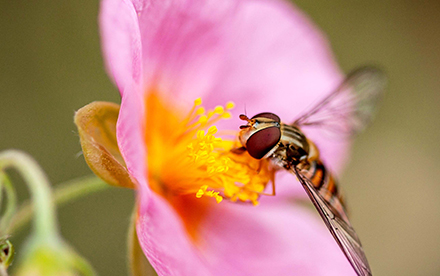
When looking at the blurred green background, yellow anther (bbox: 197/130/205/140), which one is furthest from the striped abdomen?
the blurred green background

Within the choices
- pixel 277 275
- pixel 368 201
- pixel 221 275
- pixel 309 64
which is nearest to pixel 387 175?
pixel 368 201

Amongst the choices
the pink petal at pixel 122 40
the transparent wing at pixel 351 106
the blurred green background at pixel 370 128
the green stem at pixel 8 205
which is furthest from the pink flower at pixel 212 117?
the blurred green background at pixel 370 128

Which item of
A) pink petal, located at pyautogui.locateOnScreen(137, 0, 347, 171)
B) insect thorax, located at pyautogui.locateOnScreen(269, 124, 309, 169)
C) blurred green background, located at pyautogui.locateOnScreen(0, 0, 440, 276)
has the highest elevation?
pink petal, located at pyautogui.locateOnScreen(137, 0, 347, 171)

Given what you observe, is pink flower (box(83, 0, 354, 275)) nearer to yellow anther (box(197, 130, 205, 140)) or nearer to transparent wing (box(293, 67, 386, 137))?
yellow anther (box(197, 130, 205, 140))

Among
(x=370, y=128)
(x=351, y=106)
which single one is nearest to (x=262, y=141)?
(x=351, y=106)

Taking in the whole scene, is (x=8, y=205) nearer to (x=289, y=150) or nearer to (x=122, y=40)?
(x=122, y=40)

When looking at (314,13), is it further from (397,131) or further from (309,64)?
(309,64)

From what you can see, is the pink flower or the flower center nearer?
the pink flower
